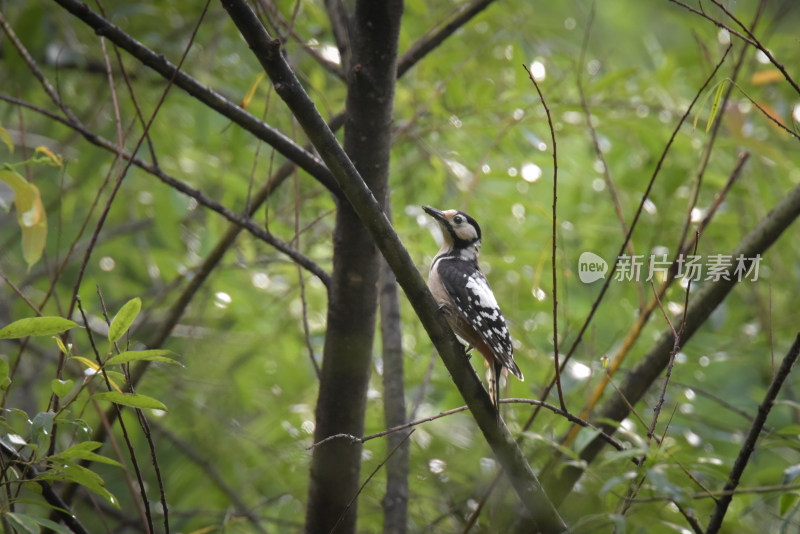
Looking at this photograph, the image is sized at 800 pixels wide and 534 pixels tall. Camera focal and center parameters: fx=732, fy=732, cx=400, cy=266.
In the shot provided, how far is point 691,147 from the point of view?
150 inches

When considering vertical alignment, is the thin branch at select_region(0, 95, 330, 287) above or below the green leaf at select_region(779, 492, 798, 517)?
above

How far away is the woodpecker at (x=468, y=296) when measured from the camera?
3307 millimetres

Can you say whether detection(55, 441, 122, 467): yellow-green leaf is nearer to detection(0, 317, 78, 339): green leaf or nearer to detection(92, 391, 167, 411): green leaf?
detection(92, 391, 167, 411): green leaf

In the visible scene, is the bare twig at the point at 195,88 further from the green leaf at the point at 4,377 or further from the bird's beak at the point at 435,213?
the bird's beak at the point at 435,213

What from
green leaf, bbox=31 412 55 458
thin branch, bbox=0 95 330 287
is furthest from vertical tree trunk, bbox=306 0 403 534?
green leaf, bbox=31 412 55 458

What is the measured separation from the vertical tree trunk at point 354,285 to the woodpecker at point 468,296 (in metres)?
0.67

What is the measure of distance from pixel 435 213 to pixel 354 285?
1.38 meters

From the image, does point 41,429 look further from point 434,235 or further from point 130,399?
point 434,235

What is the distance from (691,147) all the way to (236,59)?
2770 millimetres

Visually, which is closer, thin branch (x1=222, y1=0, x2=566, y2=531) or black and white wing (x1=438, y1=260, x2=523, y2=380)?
thin branch (x1=222, y1=0, x2=566, y2=531)

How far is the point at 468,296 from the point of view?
3553 mm

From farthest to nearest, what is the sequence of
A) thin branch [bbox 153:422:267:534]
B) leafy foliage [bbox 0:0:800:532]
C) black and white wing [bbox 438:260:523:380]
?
thin branch [bbox 153:422:267:534] → leafy foliage [bbox 0:0:800:532] → black and white wing [bbox 438:260:523:380]

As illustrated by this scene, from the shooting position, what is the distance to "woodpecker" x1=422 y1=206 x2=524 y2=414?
3.31 meters

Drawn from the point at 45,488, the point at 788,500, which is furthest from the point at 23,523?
the point at 788,500
